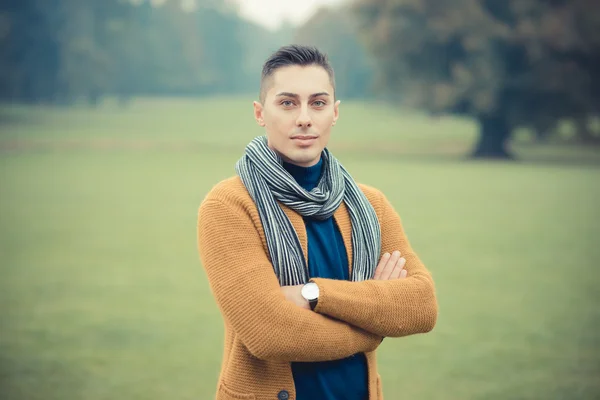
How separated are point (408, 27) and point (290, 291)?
75.1 feet

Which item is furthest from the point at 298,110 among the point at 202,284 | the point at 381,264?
the point at 202,284

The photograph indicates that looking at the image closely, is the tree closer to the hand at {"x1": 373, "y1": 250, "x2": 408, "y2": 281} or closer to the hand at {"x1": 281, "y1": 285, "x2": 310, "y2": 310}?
the hand at {"x1": 373, "y1": 250, "x2": 408, "y2": 281}

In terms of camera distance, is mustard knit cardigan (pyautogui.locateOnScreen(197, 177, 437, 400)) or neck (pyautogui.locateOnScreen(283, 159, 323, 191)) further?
neck (pyautogui.locateOnScreen(283, 159, 323, 191))

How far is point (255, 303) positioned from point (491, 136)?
79.7ft

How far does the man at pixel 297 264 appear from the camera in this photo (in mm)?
1980

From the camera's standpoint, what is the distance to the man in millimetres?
1980

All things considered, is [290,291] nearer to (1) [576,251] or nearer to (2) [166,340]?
(2) [166,340]

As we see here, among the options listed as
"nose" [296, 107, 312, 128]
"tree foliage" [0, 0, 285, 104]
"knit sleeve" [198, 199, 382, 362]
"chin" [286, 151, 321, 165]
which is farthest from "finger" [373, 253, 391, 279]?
"tree foliage" [0, 0, 285, 104]

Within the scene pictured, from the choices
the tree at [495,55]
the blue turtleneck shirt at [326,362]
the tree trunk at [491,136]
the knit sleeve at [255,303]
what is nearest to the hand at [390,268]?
the blue turtleneck shirt at [326,362]

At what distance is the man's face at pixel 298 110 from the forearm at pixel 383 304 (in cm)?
39

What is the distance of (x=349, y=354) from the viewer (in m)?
2.03

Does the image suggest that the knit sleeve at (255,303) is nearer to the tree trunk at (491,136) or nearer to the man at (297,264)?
the man at (297,264)

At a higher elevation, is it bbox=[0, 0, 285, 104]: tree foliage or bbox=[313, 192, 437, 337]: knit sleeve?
bbox=[0, 0, 285, 104]: tree foliage

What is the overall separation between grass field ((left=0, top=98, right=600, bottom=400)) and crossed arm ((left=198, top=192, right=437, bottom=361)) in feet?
8.44
